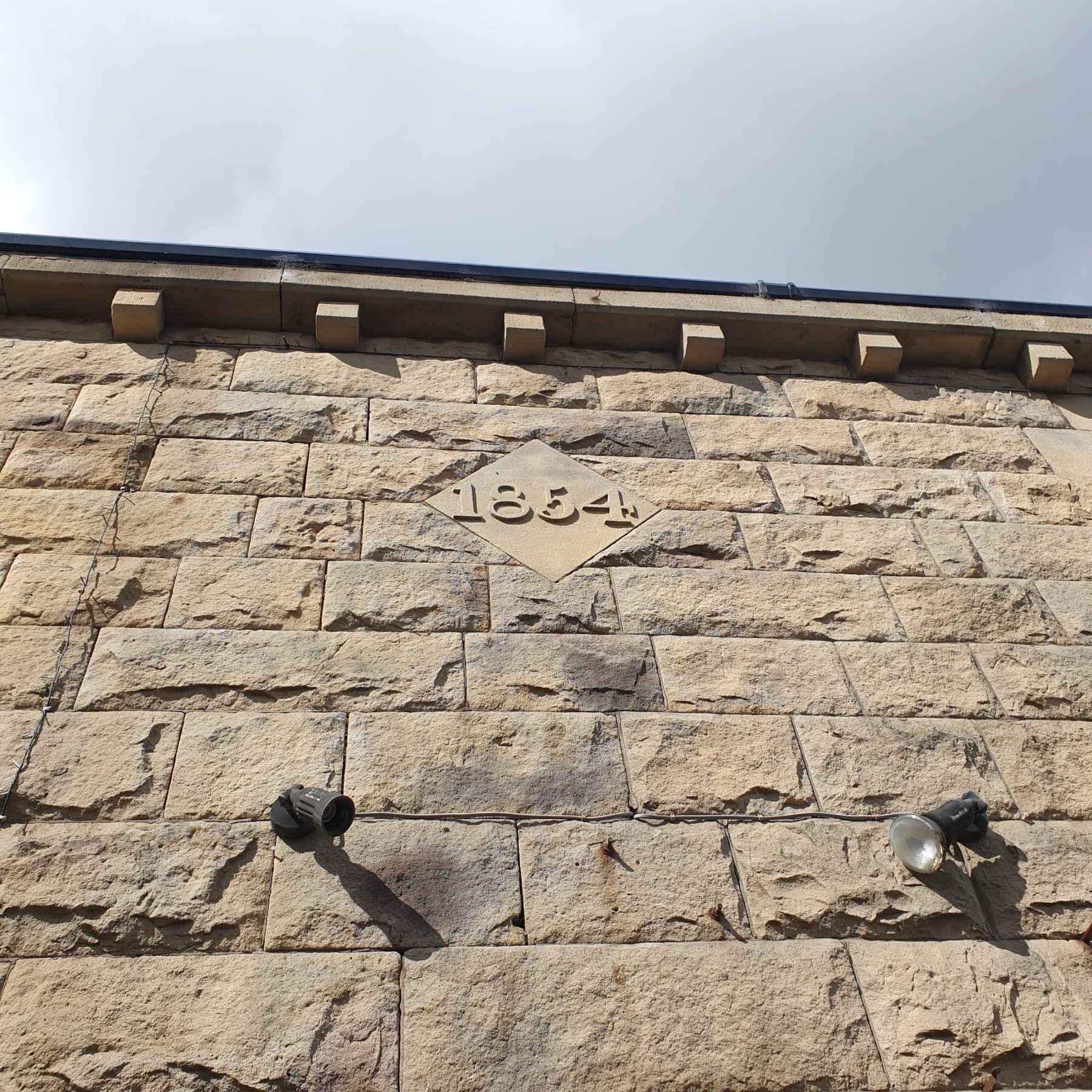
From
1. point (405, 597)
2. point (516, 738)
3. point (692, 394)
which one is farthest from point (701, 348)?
point (516, 738)

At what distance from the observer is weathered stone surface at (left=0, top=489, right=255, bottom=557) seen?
3.73 m

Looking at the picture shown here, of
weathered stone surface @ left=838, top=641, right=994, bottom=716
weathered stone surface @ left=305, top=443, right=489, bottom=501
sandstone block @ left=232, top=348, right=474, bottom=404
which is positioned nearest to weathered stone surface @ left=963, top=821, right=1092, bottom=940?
weathered stone surface @ left=838, top=641, right=994, bottom=716

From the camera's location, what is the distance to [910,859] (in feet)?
9.90

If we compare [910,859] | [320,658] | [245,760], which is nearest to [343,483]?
[320,658]

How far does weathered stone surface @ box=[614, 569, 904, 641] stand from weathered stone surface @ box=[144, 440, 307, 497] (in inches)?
58.9

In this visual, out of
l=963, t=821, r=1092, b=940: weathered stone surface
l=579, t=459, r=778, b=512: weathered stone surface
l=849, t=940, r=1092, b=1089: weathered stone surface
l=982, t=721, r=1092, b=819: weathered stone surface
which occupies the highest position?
l=579, t=459, r=778, b=512: weathered stone surface

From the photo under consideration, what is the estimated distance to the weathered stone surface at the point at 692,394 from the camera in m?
4.92

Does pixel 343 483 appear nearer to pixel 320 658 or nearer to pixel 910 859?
pixel 320 658

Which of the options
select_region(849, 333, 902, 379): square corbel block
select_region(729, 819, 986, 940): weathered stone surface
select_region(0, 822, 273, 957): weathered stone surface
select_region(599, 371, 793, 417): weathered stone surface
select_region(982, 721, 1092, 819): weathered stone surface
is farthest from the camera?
select_region(849, 333, 902, 379): square corbel block

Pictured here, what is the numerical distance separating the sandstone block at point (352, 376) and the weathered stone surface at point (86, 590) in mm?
1269

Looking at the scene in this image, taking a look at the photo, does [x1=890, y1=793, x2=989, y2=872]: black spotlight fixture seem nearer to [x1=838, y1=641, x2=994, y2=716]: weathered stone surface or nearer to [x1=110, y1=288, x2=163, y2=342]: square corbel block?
[x1=838, y1=641, x2=994, y2=716]: weathered stone surface

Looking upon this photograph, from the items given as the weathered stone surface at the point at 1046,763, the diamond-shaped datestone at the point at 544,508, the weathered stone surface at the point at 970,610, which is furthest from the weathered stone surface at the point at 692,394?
the weathered stone surface at the point at 1046,763

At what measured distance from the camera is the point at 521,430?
464cm

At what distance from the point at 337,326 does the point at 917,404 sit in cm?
310
